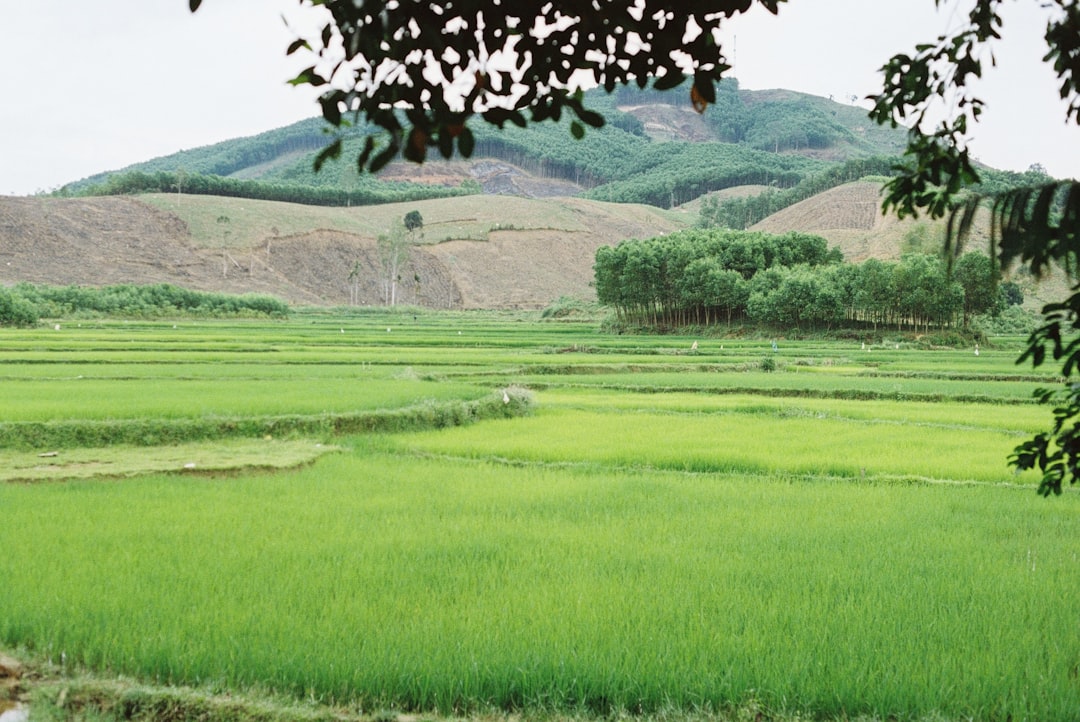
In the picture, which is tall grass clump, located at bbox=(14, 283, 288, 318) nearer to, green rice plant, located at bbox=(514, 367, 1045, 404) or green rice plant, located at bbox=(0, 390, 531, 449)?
green rice plant, located at bbox=(514, 367, 1045, 404)

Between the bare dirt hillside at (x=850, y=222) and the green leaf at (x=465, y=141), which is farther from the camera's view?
the bare dirt hillside at (x=850, y=222)

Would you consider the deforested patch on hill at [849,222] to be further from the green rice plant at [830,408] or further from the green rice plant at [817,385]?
the green rice plant at [830,408]

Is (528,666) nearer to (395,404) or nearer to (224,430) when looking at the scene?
(224,430)

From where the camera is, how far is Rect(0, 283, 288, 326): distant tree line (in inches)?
2263

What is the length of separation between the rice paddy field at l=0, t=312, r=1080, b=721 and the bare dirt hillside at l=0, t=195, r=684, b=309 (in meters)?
73.2

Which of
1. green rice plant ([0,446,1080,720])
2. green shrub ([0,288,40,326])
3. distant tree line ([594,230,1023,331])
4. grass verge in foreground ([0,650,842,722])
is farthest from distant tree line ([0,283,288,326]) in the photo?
grass verge in foreground ([0,650,842,722])

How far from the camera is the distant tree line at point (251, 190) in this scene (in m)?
108

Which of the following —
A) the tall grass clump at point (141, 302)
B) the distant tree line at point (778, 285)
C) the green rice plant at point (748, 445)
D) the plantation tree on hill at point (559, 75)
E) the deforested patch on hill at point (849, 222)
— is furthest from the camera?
the deforested patch on hill at point (849, 222)

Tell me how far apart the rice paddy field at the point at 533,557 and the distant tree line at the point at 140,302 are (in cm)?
4519

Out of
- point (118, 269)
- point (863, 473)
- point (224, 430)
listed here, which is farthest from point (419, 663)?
point (118, 269)

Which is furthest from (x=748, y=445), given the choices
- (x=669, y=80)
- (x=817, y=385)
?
(x=669, y=80)

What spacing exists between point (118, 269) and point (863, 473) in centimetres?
8448

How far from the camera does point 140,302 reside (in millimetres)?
61906

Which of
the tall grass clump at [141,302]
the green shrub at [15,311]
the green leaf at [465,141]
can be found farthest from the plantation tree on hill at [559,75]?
the tall grass clump at [141,302]
